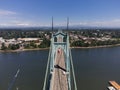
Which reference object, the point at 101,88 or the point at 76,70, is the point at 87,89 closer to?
the point at 101,88

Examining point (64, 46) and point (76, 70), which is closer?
point (64, 46)

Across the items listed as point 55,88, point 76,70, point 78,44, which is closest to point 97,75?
point 76,70

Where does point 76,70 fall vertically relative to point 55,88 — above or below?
below

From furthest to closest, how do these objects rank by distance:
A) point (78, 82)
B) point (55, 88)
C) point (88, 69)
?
point (88, 69) → point (78, 82) → point (55, 88)

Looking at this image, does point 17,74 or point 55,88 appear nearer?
point 55,88

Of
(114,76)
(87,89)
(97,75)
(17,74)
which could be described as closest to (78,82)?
(87,89)

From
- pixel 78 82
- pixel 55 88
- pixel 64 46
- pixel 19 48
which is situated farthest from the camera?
pixel 19 48

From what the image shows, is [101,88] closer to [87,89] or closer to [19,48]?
[87,89]

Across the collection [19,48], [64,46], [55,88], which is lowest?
[19,48]

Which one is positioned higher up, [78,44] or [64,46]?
[64,46]
